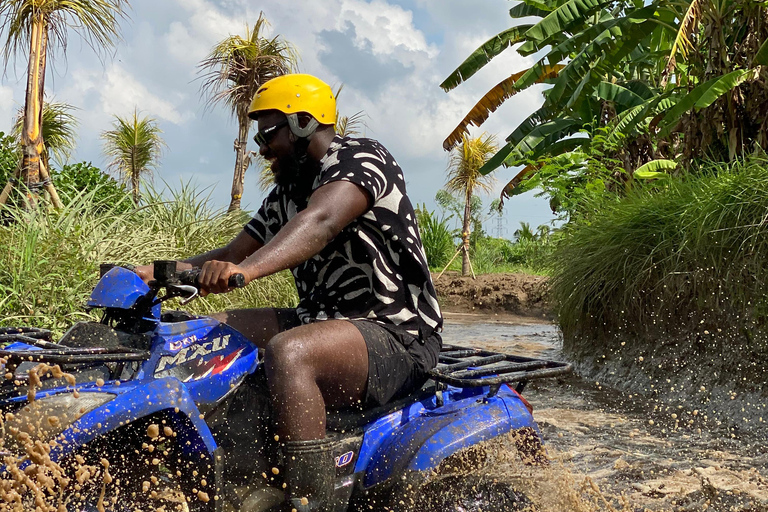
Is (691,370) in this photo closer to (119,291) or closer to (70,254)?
(70,254)

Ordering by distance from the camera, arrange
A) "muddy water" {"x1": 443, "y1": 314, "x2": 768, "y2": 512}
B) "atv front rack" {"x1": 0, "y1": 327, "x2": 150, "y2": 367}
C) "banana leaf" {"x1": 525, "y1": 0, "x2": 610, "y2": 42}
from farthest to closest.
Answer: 1. "banana leaf" {"x1": 525, "y1": 0, "x2": 610, "y2": 42}
2. "muddy water" {"x1": 443, "y1": 314, "x2": 768, "y2": 512}
3. "atv front rack" {"x1": 0, "y1": 327, "x2": 150, "y2": 367}

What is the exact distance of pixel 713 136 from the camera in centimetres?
1077

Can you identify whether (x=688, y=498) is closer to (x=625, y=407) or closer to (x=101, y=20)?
(x=625, y=407)

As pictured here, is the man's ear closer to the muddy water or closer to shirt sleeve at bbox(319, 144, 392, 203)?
shirt sleeve at bbox(319, 144, 392, 203)

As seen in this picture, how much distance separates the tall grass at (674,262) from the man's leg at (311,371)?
17.3 feet

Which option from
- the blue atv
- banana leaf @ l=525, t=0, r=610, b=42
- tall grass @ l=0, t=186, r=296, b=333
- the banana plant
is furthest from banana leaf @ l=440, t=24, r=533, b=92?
the blue atv

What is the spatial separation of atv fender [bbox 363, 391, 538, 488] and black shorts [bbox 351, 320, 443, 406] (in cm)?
14

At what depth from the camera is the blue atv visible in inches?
83.9

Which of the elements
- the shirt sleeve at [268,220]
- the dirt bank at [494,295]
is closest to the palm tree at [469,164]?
the dirt bank at [494,295]

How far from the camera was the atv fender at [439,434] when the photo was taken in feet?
8.77

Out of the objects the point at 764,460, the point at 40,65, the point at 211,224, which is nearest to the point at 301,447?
the point at 764,460

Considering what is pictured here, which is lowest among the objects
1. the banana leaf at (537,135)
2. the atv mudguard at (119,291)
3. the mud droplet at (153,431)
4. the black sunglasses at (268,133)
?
the mud droplet at (153,431)

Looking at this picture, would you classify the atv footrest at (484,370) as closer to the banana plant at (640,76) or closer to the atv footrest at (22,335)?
the atv footrest at (22,335)

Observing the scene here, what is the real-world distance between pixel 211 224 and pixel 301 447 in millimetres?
7363
